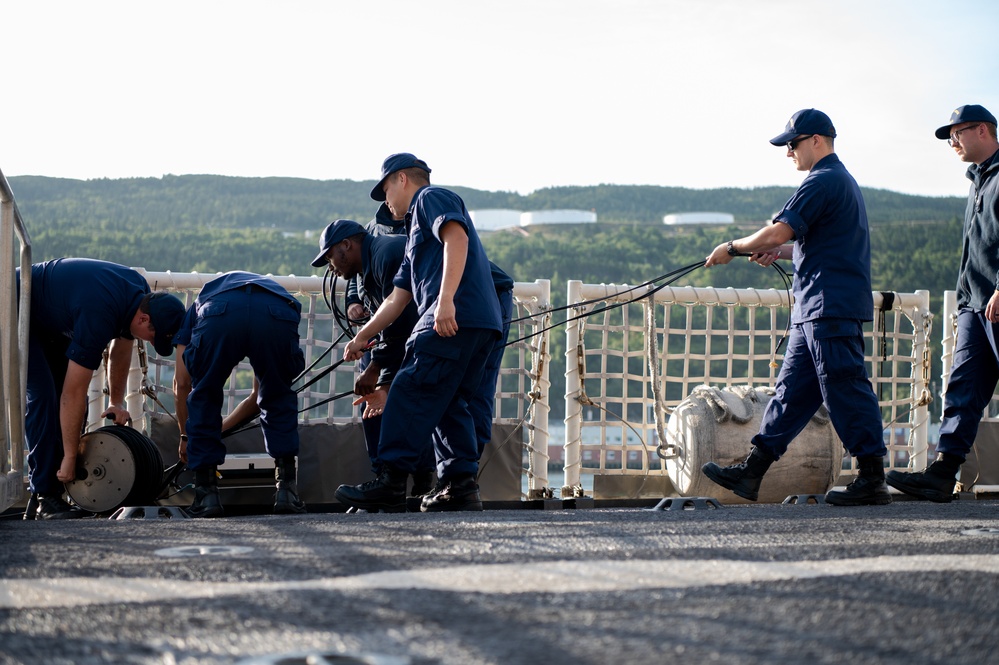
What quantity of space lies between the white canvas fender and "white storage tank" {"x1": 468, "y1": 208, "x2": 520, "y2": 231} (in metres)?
98.2

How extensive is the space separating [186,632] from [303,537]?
1.28m

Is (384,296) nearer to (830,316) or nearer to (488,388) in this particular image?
(488,388)

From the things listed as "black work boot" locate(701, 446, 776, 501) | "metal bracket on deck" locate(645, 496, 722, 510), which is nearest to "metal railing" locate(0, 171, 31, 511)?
"metal bracket on deck" locate(645, 496, 722, 510)

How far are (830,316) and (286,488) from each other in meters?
2.42

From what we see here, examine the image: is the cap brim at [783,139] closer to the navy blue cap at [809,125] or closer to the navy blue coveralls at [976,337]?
the navy blue cap at [809,125]

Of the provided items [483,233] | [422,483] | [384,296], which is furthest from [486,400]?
[483,233]

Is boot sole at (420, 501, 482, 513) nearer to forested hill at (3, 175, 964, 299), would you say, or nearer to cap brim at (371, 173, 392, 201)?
cap brim at (371, 173, 392, 201)

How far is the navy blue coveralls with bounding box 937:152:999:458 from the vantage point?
480 cm

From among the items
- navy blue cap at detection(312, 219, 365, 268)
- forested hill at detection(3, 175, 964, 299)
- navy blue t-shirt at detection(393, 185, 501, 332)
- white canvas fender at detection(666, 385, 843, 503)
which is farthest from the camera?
forested hill at detection(3, 175, 964, 299)

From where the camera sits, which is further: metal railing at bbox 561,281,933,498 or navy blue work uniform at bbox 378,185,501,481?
metal railing at bbox 561,281,933,498

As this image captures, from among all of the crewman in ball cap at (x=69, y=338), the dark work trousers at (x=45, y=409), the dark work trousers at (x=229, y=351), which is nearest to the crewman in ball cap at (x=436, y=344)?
the dark work trousers at (x=229, y=351)

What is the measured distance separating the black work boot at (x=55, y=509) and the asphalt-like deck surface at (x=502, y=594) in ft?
6.42

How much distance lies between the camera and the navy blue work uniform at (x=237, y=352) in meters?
4.72

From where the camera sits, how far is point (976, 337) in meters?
4.86
